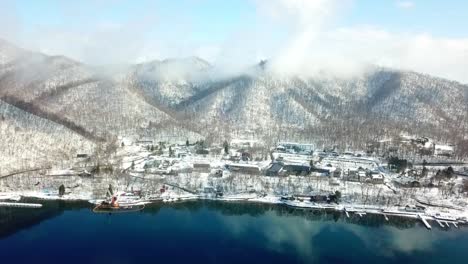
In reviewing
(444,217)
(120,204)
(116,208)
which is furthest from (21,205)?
(444,217)

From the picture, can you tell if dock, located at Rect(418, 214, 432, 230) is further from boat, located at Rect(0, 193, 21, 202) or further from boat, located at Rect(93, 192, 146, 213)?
boat, located at Rect(0, 193, 21, 202)

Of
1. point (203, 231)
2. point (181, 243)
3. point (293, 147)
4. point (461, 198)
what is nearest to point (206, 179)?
point (203, 231)

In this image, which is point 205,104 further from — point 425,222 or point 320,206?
point 425,222

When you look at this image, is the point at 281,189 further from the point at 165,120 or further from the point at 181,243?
the point at 165,120

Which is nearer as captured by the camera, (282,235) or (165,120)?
(282,235)

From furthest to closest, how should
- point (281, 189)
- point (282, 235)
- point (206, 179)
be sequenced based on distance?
point (206, 179) < point (281, 189) < point (282, 235)

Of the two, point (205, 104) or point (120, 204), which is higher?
point (205, 104)

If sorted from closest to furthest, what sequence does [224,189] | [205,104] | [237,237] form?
1. [237,237]
2. [224,189]
3. [205,104]

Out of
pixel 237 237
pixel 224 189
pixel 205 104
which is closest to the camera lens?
pixel 237 237
